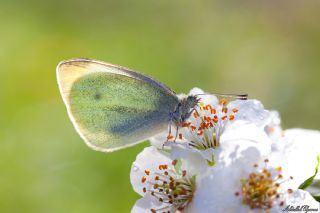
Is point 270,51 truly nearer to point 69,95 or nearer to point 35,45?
point 35,45

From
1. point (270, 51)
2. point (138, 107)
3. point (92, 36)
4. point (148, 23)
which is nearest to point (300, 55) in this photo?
point (270, 51)

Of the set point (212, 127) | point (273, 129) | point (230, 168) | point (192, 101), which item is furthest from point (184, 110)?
point (230, 168)

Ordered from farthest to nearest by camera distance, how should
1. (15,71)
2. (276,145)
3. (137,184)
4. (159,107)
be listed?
(15,71) → (159,107) → (137,184) → (276,145)

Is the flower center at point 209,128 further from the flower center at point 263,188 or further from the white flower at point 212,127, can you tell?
the flower center at point 263,188

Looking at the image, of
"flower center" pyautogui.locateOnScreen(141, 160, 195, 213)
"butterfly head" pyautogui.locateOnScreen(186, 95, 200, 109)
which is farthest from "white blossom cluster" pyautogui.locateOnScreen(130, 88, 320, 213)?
"butterfly head" pyautogui.locateOnScreen(186, 95, 200, 109)

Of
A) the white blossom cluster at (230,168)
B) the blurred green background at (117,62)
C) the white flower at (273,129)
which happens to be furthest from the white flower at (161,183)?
the blurred green background at (117,62)

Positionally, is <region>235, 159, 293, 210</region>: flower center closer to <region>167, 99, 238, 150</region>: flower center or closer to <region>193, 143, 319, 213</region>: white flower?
<region>193, 143, 319, 213</region>: white flower
